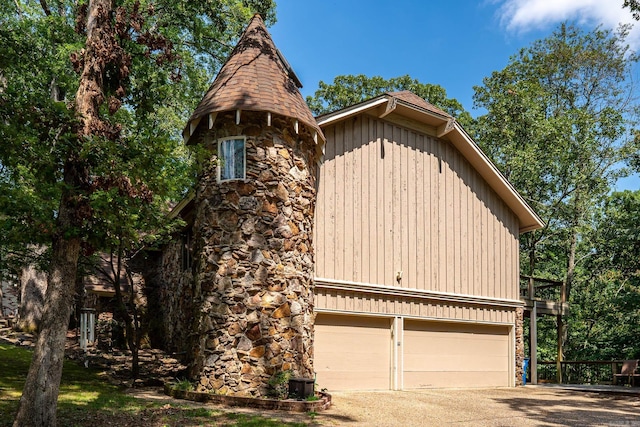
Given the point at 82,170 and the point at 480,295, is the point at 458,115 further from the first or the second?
the point at 82,170

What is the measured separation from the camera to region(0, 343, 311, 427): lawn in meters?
8.39

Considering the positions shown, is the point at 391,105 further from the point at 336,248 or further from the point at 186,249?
the point at 186,249

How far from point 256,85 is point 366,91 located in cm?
2221

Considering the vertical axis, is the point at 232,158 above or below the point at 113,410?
above

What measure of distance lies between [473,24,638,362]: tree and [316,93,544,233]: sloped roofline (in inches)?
267

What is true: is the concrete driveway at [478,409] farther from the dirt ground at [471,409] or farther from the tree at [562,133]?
the tree at [562,133]

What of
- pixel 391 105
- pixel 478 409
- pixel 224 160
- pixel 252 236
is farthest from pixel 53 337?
pixel 391 105

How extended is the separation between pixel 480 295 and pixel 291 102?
28.2ft

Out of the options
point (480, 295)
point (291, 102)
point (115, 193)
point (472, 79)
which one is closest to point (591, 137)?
point (472, 79)

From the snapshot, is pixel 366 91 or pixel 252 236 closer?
pixel 252 236

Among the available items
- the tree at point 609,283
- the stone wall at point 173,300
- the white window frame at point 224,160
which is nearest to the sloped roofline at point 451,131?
the white window frame at point 224,160

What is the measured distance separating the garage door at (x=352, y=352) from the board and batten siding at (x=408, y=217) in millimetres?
1108

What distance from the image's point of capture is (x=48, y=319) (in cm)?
797

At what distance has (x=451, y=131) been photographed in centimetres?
1667
